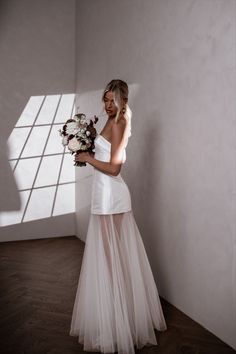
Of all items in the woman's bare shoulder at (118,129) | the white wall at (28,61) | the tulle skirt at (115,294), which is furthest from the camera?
the white wall at (28,61)

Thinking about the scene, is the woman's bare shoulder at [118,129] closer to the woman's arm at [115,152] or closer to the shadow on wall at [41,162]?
the woman's arm at [115,152]

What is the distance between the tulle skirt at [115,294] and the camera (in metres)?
3.06

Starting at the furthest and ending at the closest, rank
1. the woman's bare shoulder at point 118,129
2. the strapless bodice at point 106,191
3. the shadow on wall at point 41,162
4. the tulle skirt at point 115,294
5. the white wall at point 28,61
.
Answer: the shadow on wall at point 41,162 → the white wall at point 28,61 → the strapless bodice at point 106,191 → the woman's bare shoulder at point 118,129 → the tulle skirt at point 115,294

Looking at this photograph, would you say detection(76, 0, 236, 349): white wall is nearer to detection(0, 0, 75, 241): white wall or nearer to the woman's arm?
the woman's arm

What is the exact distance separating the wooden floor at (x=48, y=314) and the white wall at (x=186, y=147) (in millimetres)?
202

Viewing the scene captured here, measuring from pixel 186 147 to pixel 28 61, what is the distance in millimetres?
3876

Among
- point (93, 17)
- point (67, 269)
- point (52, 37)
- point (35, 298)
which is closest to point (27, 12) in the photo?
point (52, 37)

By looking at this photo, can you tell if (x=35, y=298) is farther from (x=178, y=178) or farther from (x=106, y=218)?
(x=178, y=178)

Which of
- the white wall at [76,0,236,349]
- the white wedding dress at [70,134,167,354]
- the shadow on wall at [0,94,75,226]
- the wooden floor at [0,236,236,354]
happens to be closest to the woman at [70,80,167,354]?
the white wedding dress at [70,134,167,354]

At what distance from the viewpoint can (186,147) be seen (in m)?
3.65

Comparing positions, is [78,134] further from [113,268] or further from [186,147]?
[113,268]

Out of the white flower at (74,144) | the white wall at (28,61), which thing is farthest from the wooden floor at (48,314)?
the white flower at (74,144)

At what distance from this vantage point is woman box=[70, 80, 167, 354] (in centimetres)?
309

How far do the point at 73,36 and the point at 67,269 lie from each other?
12.6ft
